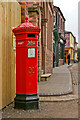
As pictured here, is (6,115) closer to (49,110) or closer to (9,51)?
(49,110)

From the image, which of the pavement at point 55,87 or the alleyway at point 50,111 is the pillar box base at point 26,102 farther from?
the pavement at point 55,87

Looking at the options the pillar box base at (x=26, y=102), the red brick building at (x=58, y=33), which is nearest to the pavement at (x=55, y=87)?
the pillar box base at (x=26, y=102)

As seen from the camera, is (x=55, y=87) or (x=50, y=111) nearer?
(x=50, y=111)

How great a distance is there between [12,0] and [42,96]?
3.11 metres

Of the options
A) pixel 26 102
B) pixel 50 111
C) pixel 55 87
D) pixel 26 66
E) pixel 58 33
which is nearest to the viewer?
pixel 50 111

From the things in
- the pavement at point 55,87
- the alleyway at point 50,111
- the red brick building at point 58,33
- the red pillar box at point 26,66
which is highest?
the red brick building at point 58,33

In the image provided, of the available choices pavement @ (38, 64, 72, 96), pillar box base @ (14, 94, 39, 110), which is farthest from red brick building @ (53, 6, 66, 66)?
pillar box base @ (14, 94, 39, 110)

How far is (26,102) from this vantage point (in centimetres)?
507

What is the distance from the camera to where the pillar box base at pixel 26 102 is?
507 centimetres

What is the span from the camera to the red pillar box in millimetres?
5102

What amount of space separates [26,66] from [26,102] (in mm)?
893

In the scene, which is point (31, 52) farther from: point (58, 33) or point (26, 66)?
point (58, 33)

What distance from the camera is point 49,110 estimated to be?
4.99 metres

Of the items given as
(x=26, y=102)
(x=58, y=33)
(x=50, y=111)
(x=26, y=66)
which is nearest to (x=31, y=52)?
(x=26, y=66)
